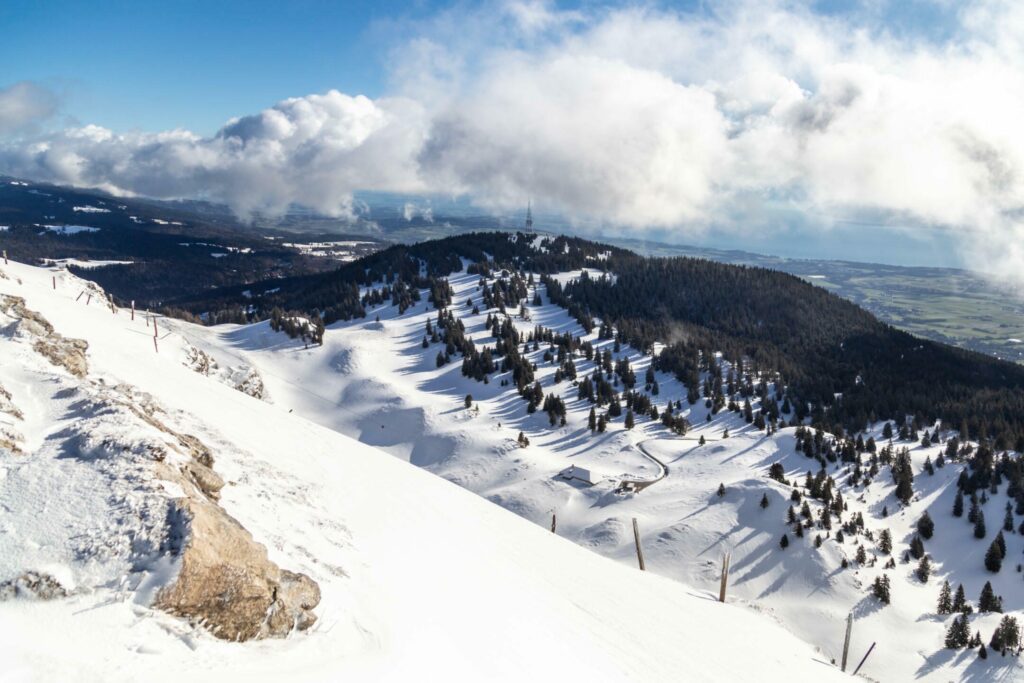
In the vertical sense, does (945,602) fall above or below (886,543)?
below

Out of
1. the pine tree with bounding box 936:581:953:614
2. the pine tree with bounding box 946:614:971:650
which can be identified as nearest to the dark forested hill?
the pine tree with bounding box 936:581:953:614

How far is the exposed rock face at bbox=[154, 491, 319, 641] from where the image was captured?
10.0 meters

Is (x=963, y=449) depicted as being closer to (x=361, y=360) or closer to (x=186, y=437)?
(x=186, y=437)

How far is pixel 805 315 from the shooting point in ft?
404

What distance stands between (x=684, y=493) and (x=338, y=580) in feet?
155

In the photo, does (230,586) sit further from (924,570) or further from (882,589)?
(924,570)

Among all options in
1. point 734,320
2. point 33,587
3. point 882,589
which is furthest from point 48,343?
point 734,320

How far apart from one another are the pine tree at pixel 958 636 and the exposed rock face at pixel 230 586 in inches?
1677

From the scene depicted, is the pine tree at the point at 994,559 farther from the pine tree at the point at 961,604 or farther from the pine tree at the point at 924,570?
the pine tree at the point at 961,604

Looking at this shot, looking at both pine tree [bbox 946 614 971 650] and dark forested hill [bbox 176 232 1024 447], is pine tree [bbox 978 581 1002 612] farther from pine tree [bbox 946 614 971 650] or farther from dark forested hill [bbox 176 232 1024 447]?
dark forested hill [bbox 176 232 1024 447]

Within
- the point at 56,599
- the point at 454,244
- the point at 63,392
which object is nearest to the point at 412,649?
the point at 56,599

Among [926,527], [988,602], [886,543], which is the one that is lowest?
[988,602]

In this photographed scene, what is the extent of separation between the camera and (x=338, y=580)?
43.5ft

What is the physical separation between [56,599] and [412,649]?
622cm
